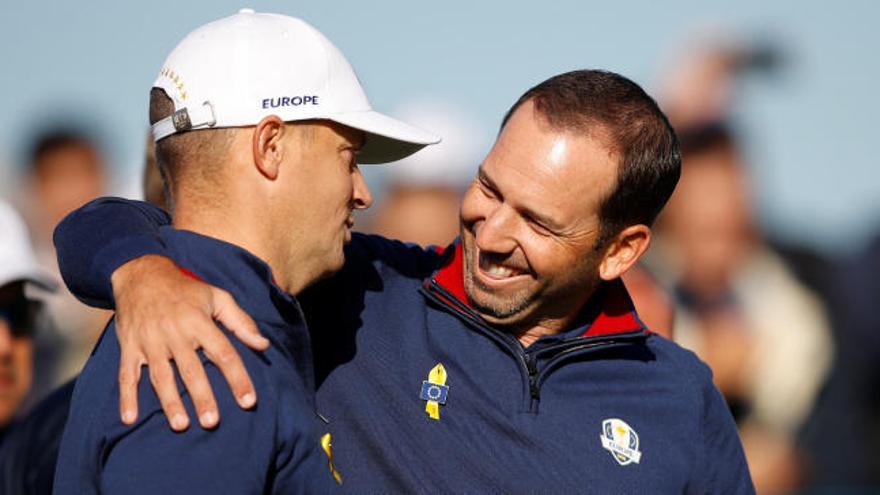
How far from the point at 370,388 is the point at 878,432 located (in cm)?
377

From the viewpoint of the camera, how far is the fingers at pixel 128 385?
2.83 m

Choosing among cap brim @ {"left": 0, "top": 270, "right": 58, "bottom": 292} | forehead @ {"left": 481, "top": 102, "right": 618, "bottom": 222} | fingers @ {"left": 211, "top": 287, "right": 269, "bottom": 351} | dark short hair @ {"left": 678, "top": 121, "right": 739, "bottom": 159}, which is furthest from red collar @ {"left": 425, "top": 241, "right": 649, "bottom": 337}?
dark short hair @ {"left": 678, "top": 121, "right": 739, "bottom": 159}

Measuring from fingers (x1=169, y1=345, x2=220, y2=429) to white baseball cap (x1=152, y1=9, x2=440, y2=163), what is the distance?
1.93ft

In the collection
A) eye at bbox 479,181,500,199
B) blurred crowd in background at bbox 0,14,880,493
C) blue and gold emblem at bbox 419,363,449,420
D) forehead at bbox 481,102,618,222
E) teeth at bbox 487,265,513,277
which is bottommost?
blurred crowd in background at bbox 0,14,880,493

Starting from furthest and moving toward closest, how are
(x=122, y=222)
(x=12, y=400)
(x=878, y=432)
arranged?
(x=878, y=432)
(x=12, y=400)
(x=122, y=222)

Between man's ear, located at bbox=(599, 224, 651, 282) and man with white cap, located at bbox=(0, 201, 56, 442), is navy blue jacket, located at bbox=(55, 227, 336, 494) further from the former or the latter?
man with white cap, located at bbox=(0, 201, 56, 442)

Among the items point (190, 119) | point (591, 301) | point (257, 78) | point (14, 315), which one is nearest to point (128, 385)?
point (190, 119)

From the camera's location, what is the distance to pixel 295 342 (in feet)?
10.5

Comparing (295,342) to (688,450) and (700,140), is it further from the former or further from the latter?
(700,140)

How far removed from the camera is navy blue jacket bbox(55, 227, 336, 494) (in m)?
2.79

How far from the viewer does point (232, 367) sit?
9.43 feet

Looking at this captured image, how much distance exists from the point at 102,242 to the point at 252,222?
0.47 meters

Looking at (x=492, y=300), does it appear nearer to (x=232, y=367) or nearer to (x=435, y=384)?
(x=435, y=384)

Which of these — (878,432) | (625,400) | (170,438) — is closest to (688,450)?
(625,400)
